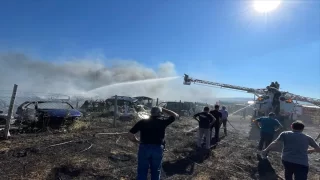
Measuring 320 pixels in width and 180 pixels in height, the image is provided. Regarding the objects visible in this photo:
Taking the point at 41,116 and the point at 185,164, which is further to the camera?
the point at 41,116

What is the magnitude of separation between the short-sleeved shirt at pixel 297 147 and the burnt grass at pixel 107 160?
174 cm

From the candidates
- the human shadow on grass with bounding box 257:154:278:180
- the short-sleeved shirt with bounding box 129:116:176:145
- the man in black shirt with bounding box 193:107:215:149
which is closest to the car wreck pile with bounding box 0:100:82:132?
the man in black shirt with bounding box 193:107:215:149

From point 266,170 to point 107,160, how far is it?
4039mm

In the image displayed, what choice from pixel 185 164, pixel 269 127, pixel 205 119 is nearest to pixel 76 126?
pixel 205 119

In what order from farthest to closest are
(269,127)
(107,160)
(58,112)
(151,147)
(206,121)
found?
(58,112) → (206,121) → (269,127) → (107,160) → (151,147)

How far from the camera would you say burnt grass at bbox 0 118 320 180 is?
17.5 feet

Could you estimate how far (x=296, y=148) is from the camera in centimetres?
443

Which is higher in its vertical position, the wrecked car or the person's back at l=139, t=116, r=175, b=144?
the wrecked car

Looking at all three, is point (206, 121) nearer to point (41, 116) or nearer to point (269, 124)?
point (269, 124)

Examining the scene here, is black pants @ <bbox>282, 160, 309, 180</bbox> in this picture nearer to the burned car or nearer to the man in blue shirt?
the man in blue shirt

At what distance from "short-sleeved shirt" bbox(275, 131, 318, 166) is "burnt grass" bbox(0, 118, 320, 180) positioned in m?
1.74

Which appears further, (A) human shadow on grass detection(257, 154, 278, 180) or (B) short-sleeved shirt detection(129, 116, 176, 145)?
(A) human shadow on grass detection(257, 154, 278, 180)

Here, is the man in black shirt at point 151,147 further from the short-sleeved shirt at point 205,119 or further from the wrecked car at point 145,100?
the wrecked car at point 145,100

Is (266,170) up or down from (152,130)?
down
